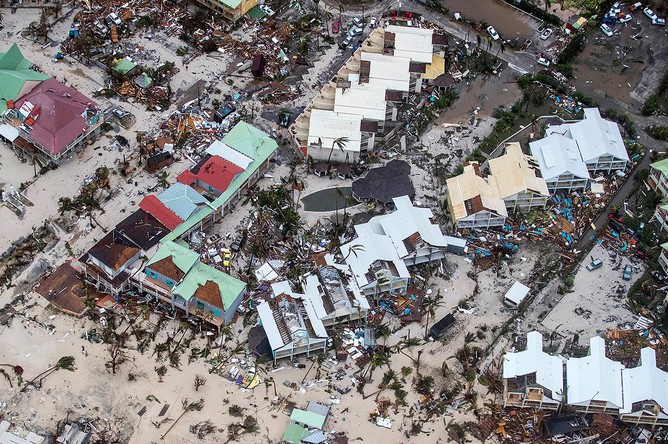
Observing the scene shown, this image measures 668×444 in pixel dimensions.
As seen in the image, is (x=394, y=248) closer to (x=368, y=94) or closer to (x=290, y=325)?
(x=290, y=325)

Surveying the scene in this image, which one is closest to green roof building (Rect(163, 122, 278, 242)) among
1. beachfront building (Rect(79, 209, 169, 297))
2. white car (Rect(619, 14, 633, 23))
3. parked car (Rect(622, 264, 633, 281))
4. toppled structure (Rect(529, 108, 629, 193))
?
beachfront building (Rect(79, 209, 169, 297))

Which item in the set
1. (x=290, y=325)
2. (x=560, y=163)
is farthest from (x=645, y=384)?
(x=290, y=325)

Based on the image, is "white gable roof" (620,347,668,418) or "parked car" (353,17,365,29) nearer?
"white gable roof" (620,347,668,418)

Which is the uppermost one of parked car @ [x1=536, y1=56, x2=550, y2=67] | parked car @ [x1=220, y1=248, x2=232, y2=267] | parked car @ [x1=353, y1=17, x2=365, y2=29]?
parked car @ [x1=536, y1=56, x2=550, y2=67]

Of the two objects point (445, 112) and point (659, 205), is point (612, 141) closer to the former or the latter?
point (659, 205)

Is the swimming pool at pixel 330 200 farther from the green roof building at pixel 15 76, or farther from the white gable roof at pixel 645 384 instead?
the green roof building at pixel 15 76

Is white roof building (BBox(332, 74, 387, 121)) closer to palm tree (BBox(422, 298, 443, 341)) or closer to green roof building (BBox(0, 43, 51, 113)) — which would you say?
palm tree (BBox(422, 298, 443, 341))
